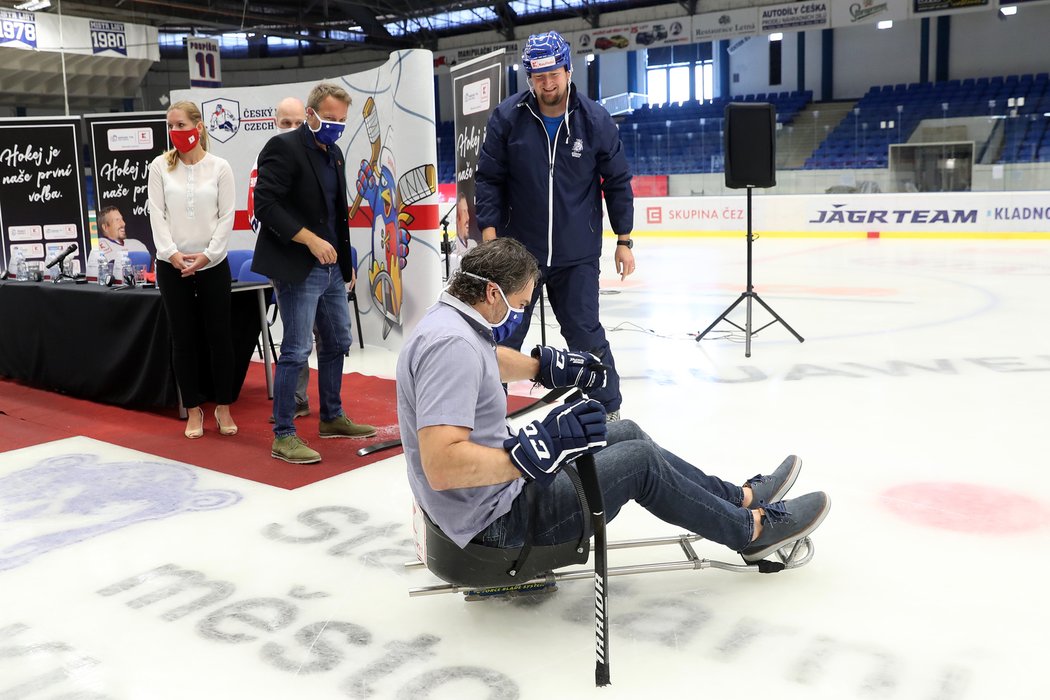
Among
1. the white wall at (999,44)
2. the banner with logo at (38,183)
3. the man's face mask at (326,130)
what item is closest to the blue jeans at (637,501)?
the man's face mask at (326,130)

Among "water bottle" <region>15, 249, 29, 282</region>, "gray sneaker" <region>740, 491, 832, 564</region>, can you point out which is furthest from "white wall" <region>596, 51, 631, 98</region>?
"gray sneaker" <region>740, 491, 832, 564</region>

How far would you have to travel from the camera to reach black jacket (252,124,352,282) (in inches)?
138

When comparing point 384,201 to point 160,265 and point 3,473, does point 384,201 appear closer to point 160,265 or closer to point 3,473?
point 160,265

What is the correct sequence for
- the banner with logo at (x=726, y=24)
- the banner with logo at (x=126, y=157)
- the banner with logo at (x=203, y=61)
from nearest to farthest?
the banner with logo at (x=126, y=157) < the banner with logo at (x=203, y=61) < the banner with logo at (x=726, y=24)

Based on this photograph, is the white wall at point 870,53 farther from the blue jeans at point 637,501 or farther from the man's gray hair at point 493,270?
the man's gray hair at point 493,270

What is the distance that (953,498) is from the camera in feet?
10.1

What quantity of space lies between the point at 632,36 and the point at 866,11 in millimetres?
5421

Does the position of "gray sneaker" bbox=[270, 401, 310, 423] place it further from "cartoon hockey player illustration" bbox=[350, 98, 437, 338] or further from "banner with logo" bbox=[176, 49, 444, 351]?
"cartoon hockey player illustration" bbox=[350, 98, 437, 338]

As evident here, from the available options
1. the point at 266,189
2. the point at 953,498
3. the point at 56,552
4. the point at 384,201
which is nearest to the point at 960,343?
the point at 953,498

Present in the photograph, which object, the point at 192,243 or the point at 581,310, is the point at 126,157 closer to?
the point at 192,243

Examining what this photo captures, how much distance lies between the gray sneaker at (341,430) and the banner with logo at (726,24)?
18.1 metres

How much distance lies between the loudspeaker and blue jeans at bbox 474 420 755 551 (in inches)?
151

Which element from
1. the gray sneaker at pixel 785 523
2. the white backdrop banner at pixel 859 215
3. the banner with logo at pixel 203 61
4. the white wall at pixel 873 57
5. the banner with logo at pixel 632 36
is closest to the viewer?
the gray sneaker at pixel 785 523

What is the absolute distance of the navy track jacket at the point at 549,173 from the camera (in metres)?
3.76
